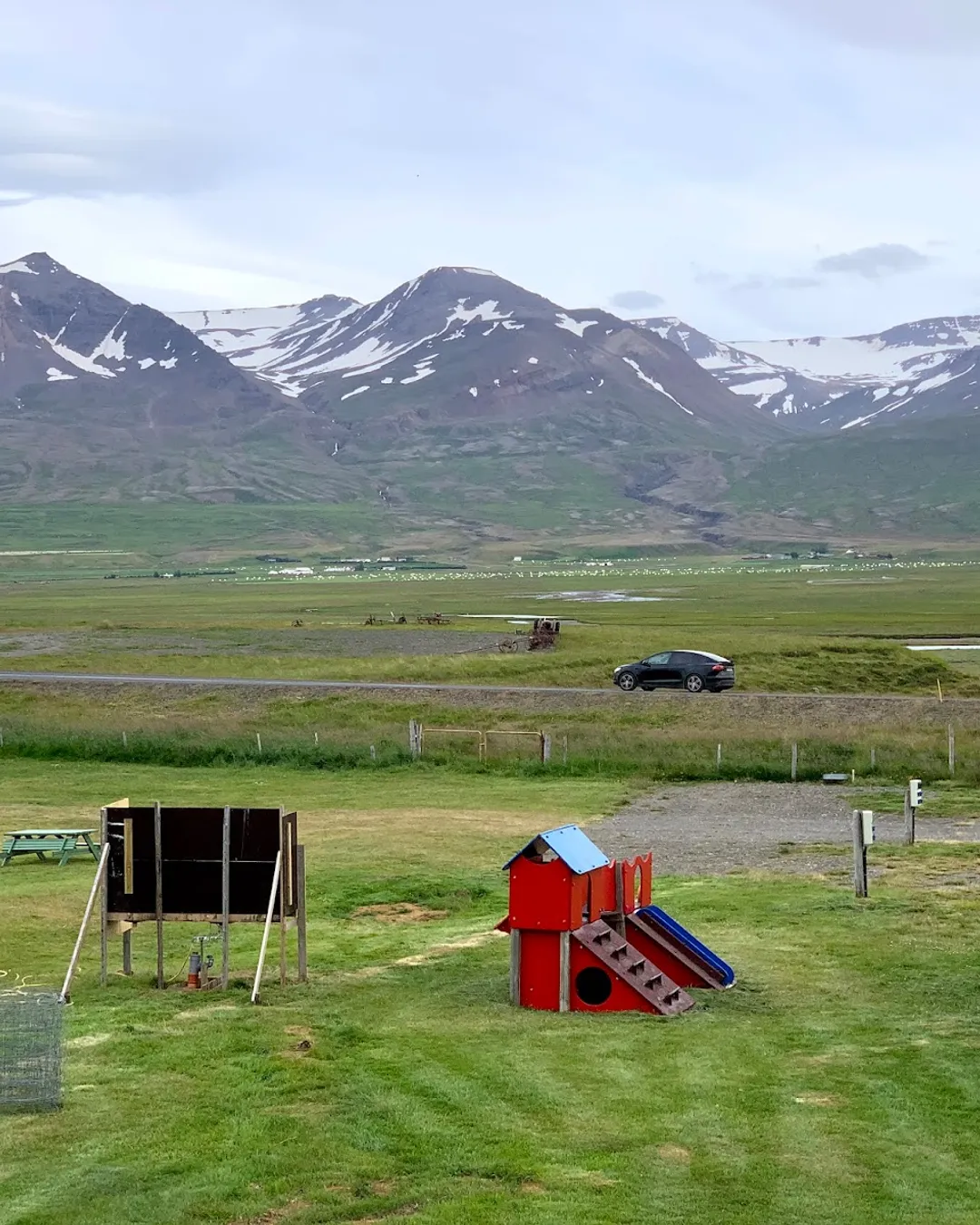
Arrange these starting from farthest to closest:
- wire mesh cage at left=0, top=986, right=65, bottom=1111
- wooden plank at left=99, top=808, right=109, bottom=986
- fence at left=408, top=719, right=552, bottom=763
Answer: fence at left=408, top=719, right=552, bottom=763 < wooden plank at left=99, top=808, right=109, bottom=986 < wire mesh cage at left=0, top=986, right=65, bottom=1111

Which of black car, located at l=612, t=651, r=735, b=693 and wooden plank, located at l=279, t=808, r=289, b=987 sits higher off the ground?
wooden plank, located at l=279, t=808, r=289, b=987

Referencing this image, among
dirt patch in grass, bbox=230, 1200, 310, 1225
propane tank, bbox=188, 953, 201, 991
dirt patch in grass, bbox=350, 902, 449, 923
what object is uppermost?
dirt patch in grass, bbox=230, 1200, 310, 1225

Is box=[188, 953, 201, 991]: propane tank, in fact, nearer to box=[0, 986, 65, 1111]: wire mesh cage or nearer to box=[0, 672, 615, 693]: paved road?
box=[0, 986, 65, 1111]: wire mesh cage

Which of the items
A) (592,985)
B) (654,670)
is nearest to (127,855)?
(592,985)

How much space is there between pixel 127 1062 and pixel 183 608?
141 metres

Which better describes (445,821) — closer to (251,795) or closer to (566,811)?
(566,811)

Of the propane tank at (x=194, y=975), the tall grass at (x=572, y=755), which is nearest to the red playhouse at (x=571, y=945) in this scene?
the propane tank at (x=194, y=975)

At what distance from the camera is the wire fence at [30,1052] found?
1642cm

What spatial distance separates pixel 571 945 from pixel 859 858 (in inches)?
353

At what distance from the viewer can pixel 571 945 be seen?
2108 centimetres

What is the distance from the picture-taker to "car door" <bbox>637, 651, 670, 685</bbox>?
6981 cm

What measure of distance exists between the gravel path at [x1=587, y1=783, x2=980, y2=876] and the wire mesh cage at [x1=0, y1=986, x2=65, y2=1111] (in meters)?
16.7

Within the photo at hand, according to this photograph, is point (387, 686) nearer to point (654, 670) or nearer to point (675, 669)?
point (654, 670)

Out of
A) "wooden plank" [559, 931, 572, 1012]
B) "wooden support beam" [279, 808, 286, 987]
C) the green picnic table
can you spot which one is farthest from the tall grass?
"wooden plank" [559, 931, 572, 1012]
